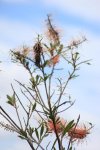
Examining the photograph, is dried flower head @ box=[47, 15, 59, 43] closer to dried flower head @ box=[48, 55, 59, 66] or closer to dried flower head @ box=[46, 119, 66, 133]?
dried flower head @ box=[48, 55, 59, 66]

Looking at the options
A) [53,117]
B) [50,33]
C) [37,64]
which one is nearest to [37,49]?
[37,64]

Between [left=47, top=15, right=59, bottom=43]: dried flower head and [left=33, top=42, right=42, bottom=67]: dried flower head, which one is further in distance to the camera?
[left=47, top=15, right=59, bottom=43]: dried flower head

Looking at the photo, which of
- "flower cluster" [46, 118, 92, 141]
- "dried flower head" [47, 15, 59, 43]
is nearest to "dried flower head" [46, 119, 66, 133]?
"flower cluster" [46, 118, 92, 141]

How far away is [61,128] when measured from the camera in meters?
3.57

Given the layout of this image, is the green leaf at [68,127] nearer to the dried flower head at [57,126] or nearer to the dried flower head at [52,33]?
the dried flower head at [57,126]

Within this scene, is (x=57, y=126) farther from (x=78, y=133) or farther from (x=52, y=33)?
(x=52, y=33)

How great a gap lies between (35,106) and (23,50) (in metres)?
0.63

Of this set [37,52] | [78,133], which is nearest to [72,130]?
[78,133]

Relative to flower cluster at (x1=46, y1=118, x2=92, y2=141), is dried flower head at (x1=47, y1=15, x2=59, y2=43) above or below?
above

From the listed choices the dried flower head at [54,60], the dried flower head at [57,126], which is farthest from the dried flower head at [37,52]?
the dried flower head at [57,126]

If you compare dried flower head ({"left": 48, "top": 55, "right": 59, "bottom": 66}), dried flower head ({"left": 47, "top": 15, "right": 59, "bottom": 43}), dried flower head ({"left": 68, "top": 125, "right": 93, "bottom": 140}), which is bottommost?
dried flower head ({"left": 68, "top": 125, "right": 93, "bottom": 140})

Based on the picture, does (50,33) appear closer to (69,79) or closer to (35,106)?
(69,79)

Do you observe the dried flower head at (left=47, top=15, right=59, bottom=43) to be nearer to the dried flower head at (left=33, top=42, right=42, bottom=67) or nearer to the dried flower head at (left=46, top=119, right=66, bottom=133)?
the dried flower head at (left=33, top=42, right=42, bottom=67)

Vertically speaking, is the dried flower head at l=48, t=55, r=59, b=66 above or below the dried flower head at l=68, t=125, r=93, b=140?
above
